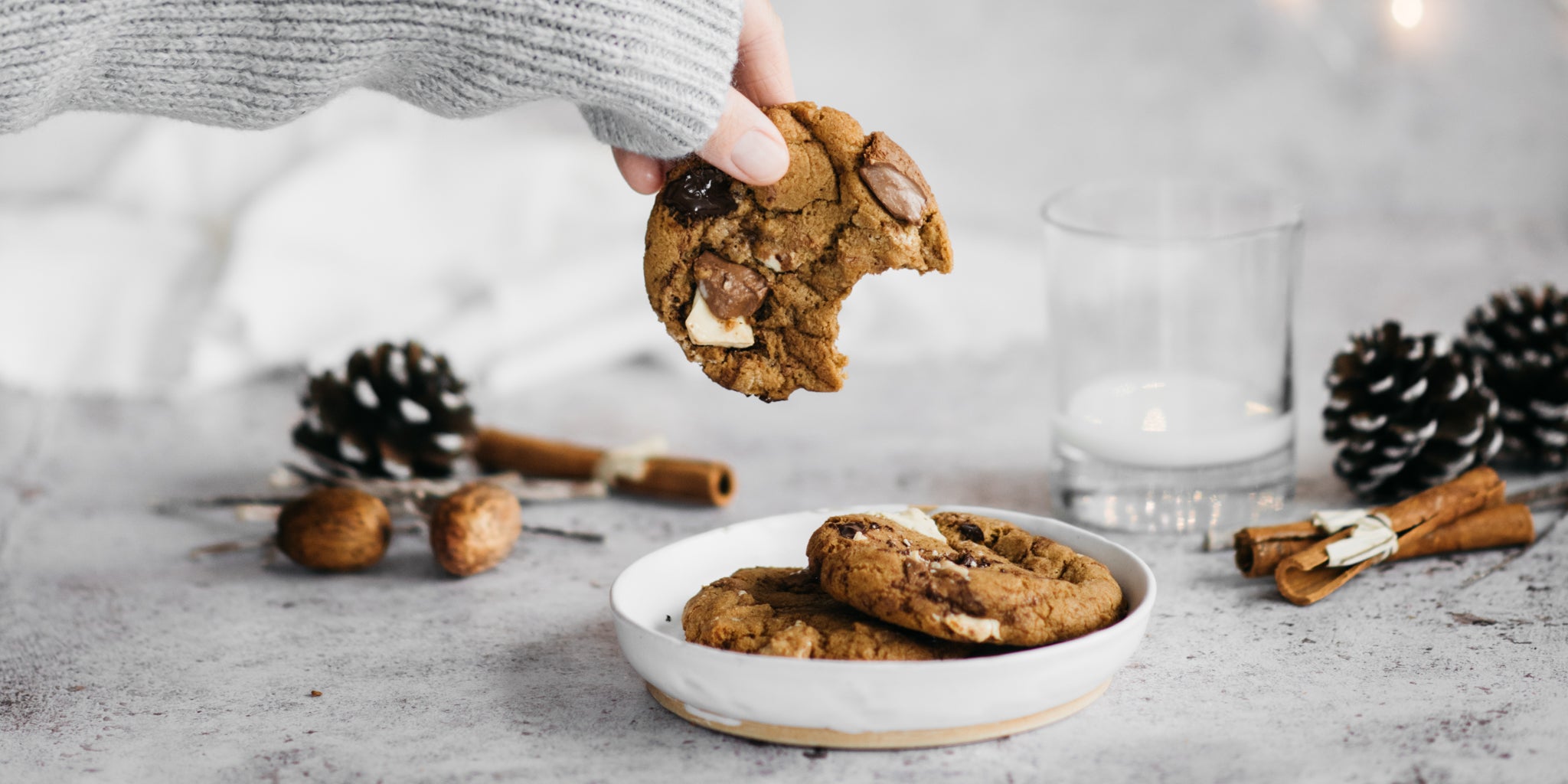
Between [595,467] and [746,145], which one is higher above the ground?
[746,145]

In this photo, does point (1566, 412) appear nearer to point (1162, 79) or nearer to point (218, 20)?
point (1162, 79)

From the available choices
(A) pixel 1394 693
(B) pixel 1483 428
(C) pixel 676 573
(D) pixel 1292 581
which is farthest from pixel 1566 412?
(C) pixel 676 573

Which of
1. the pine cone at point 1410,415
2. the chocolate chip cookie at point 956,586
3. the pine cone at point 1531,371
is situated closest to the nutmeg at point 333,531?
the chocolate chip cookie at point 956,586

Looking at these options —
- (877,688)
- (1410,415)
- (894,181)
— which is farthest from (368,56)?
(1410,415)

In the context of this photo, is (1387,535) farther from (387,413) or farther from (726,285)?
(387,413)

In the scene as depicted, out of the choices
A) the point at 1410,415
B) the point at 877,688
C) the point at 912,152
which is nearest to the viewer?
the point at 877,688

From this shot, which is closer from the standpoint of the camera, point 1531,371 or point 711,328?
point 711,328

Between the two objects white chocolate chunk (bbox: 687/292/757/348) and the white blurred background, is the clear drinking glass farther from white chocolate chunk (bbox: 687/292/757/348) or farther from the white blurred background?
the white blurred background
